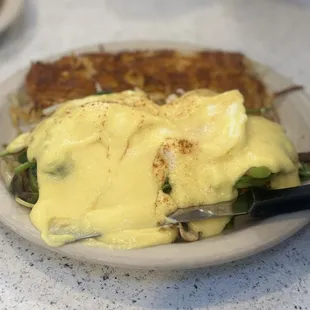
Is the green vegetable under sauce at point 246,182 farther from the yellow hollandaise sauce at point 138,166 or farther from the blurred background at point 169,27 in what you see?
the blurred background at point 169,27

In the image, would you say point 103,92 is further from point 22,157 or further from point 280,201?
point 280,201

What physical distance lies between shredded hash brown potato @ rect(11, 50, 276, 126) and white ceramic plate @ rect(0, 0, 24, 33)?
36 centimetres

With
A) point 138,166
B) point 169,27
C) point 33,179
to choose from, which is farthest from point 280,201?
point 169,27

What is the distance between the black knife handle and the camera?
0.97m

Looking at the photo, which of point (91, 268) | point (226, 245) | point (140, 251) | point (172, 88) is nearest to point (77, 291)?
point (91, 268)

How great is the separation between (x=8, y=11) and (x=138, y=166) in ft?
3.57

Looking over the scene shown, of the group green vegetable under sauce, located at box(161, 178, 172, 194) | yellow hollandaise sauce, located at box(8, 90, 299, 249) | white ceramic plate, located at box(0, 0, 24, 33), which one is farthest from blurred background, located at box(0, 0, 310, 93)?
green vegetable under sauce, located at box(161, 178, 172, 194)

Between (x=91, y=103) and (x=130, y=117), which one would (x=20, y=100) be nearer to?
(x=91, y=103)

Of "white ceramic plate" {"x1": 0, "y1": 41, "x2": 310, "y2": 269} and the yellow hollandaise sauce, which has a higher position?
the yellow hollandaise sauce

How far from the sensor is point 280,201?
0.97 m

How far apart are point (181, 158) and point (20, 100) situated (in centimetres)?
62

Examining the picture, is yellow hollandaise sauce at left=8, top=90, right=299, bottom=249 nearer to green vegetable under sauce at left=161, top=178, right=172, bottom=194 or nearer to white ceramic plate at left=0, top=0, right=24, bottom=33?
green vegetable under sauce at left=161, top=178, right=172, bottom=194

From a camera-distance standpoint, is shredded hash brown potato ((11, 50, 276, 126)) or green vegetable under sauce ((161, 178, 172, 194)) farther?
shredded hash brown potato ((11, 50, 276, 126))

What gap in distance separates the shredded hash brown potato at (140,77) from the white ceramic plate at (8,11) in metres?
0.36
